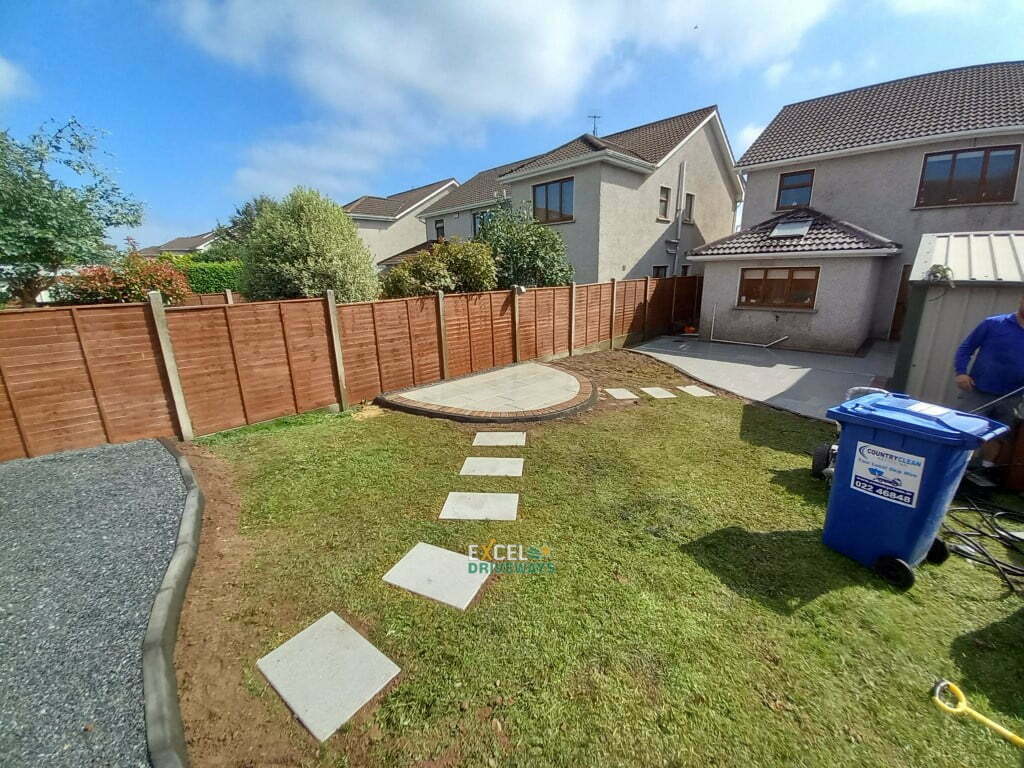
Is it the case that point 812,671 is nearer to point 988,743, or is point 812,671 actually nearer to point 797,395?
point 988,743

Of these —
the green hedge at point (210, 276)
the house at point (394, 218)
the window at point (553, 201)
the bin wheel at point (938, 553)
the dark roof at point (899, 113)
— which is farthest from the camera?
the house at point (394, 218)

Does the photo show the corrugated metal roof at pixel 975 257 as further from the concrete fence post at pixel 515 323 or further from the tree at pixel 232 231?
the tree at pixel 232 231

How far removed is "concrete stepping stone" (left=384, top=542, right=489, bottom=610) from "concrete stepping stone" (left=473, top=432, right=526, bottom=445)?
92.5 inches

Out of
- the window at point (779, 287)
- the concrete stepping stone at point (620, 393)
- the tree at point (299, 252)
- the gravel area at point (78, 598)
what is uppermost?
the tree at point (299, 252)

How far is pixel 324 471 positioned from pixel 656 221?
15304 millimetres

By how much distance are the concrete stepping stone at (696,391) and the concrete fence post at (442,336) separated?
16.8 feet

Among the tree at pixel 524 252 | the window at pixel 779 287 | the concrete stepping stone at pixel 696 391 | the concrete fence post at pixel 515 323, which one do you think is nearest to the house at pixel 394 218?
the tree at pixel 524 252

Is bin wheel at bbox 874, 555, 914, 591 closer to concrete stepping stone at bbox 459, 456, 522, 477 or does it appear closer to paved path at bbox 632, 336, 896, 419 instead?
Result: concrete stepping stone at bbox 459, 456, 522, 477

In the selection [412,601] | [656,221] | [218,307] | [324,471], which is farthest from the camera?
[656,221]

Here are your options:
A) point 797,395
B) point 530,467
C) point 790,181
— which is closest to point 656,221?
point 790,181

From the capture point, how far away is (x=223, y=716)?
213 centimetres

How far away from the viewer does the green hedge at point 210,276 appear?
21.5 m

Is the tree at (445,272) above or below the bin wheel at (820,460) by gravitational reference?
above

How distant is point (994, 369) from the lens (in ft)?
13.7
